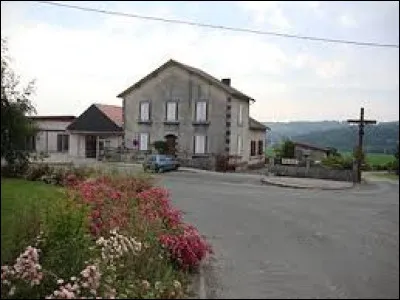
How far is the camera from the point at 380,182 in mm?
4754

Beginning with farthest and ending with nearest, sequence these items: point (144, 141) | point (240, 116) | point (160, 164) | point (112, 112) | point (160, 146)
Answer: point (112, 112)
point (144, 141)
point (240, 116)
point (160, 146)
point (160, 164)

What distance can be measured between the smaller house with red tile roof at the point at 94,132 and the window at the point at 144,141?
2.96 metres

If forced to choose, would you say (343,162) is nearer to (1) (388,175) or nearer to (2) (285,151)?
(1) (388,175)

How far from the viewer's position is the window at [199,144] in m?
45.4

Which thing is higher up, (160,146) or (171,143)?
(171,143)

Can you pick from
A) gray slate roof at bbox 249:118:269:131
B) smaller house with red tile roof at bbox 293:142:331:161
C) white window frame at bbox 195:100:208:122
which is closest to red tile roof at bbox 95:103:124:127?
white window frame at bbox 195:100:208:122

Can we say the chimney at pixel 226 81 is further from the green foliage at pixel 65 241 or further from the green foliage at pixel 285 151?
the green foliage at pixel 65 241

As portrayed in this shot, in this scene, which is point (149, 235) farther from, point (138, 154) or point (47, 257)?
point (138, 154)

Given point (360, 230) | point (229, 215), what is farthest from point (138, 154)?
point (360, 230)

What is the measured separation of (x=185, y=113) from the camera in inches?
1816

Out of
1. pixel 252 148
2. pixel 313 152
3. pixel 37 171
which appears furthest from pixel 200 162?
pixel 37 171

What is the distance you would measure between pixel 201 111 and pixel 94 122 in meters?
10.5

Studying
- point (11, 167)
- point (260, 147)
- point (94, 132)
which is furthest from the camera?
point (260, 147)

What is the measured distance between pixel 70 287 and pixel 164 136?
4093cm
